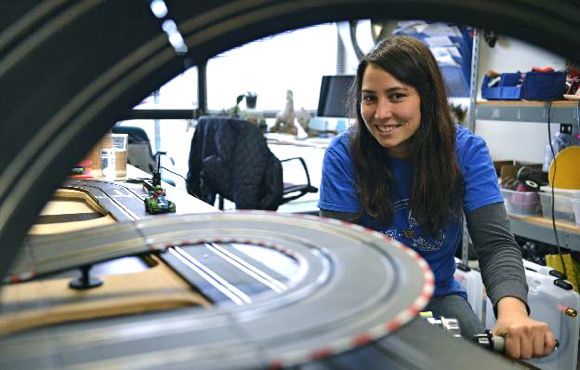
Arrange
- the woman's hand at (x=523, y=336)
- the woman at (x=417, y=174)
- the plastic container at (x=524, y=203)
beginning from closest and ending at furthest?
the woman's hand at (x=523, y=336) < the woman at (x=417, y=174) < the plastic container at (x=524, y=203)

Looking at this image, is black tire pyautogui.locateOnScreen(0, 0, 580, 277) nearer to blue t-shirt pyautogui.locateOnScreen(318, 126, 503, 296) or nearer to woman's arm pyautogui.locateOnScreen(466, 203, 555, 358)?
woman's arm pyautogui.locateOnScreen(466, 203, 555, 358)

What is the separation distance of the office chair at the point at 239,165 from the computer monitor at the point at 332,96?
4.00ft

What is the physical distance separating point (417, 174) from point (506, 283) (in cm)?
33

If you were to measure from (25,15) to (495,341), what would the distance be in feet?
2.10

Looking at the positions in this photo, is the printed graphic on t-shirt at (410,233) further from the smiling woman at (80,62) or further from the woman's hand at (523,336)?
the smiling woman at (80,62)

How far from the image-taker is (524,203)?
2.39 metres

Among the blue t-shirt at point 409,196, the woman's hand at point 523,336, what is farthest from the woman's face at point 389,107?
the woman's hand at point 523,336

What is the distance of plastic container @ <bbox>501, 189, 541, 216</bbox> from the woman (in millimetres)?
1140

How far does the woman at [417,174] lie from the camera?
1.25 m

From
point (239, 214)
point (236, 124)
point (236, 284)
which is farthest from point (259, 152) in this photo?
point (239, 214)

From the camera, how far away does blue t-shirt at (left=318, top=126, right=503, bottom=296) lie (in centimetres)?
131

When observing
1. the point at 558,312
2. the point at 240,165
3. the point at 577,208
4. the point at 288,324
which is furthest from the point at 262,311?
the point at 240,165

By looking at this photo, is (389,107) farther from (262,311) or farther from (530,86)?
(530,86)

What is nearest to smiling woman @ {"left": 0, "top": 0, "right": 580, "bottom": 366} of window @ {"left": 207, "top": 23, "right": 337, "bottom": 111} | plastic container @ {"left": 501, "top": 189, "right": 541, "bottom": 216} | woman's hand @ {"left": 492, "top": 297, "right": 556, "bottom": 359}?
woman's hand @ {"left": 492, "top": 297, "right": 556, "bottom": 359}
